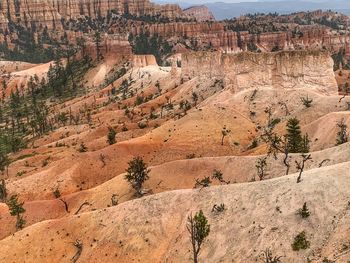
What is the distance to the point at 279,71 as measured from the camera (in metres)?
93.8

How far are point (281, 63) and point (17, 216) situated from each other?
5349 centimetres

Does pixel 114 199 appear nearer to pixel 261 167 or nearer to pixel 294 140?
pixel 261 167

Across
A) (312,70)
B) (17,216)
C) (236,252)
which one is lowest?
(17,216)

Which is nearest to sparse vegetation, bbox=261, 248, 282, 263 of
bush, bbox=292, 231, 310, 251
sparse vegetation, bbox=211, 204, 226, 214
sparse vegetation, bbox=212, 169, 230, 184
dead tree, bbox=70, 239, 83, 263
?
bush, bbox=292, 231, 310, 251

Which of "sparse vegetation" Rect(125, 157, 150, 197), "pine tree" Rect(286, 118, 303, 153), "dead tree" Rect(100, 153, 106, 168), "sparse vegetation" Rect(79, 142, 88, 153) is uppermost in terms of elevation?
"pine tree" Rect(286, 118, 303, 153)

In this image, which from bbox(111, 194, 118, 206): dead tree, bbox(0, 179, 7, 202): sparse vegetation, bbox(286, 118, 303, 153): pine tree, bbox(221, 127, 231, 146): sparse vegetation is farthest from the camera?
bbox(221, 127, 231, 146): sparse vegetation

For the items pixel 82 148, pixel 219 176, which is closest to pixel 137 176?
pixel 219 176

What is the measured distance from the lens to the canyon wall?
Answer: 90938 mm

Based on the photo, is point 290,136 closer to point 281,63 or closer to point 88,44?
point 281,63

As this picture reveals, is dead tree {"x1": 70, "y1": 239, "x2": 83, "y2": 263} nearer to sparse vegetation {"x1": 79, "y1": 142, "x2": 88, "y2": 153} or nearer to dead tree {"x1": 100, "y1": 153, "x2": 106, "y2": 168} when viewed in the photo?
dead tree {"x1": 100, "y1": 153, "x2": 106, "y2": 168}

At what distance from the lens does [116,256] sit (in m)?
48.3

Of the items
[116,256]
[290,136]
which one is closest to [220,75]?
[290,136]

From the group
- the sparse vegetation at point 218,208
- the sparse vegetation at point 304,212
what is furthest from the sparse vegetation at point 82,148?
the sparse vegetation at point 304,212

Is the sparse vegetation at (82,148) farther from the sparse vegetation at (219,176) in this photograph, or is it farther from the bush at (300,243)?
the bush at (300,243)
